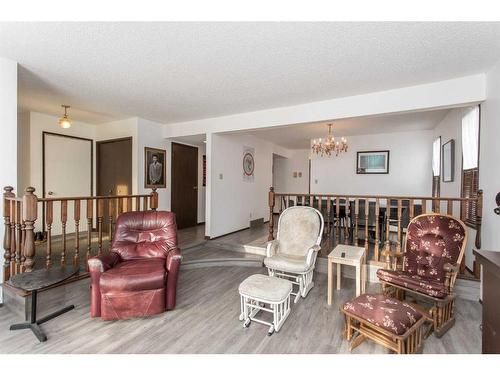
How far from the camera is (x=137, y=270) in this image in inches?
95.8

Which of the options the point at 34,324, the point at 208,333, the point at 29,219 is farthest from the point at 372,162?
the point at 34,324

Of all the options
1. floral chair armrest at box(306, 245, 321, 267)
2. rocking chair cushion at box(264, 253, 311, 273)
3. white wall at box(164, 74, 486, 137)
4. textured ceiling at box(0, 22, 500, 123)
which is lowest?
rocking chair cushion at box(264, 253, 311, 273)

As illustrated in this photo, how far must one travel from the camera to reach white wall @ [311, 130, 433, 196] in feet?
18.9

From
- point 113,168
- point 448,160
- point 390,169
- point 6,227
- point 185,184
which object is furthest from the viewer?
point 390,169

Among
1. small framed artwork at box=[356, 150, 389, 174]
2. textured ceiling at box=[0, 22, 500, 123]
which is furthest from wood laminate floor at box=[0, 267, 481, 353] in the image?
small framed artwork at box=[356, 150, 389, 174]

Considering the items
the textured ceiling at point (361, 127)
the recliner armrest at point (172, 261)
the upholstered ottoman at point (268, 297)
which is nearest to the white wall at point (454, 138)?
the textured ceiling at point (361, 127)

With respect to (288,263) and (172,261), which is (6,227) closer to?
(172,261)

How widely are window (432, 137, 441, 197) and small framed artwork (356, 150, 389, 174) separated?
3.07 ft

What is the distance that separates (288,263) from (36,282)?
2.38 m

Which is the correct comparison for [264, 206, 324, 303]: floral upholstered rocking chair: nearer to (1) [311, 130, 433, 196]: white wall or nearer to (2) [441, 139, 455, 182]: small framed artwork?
(2) [441, 139, 455, 182]: small framed artwork

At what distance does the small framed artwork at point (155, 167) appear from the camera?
16.2ft

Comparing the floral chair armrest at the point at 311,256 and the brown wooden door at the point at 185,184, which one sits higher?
the brown wooden door at the point at 185,184

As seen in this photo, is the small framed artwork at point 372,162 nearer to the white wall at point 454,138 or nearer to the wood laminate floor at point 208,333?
the white wall at point 454,138

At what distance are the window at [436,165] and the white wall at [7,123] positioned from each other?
669 centimetres
